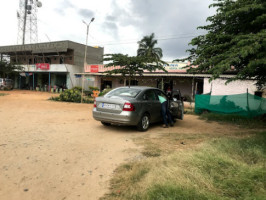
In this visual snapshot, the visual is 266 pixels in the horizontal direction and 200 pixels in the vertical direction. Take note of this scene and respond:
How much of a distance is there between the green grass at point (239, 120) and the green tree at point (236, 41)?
107 inches

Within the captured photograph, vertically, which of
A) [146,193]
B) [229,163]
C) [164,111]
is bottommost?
[146,193]

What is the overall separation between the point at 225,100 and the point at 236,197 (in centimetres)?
831

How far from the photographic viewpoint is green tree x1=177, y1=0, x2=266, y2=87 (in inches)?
155

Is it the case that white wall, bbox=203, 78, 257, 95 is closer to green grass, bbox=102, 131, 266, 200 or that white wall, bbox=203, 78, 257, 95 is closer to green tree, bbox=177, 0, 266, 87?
green tree, bbox=177, 0, 266, 87

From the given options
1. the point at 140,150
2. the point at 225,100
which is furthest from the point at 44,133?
the point at 225,100

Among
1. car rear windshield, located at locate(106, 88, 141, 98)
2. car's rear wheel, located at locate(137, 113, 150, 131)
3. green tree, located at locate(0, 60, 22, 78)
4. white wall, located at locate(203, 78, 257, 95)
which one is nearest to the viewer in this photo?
car's rear wheel, located at locate(137, 113, 150, 131)

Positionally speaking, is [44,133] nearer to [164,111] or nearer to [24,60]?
[164,111]

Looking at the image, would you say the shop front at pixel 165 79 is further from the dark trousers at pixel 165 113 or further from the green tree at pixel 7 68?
the green tree at pixel 7 68

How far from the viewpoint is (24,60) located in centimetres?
3688

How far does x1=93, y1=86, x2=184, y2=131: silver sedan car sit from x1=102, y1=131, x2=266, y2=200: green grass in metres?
2.17

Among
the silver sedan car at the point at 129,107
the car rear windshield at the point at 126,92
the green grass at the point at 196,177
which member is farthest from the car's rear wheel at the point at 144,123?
the green grass at the point at 196,177

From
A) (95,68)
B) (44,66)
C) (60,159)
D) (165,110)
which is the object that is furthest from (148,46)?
(60,159)

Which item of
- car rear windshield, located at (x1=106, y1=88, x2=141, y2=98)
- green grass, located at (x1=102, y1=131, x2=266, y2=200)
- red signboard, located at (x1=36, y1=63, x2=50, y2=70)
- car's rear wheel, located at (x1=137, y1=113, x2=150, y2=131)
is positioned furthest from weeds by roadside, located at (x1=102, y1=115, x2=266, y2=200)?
red signboard, located at (x1=36, y1=63, x2=50, y2=70)

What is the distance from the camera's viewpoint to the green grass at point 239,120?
8.01 m
